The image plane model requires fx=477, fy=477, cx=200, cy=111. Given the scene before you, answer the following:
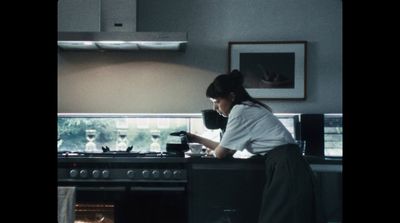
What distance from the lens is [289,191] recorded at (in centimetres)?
261

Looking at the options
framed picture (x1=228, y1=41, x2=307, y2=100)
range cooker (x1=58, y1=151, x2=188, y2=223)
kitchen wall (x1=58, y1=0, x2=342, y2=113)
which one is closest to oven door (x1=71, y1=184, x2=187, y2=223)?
range cooker (x1=58, y1=151, x2=188, y2=223)

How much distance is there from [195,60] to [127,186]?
1.31m

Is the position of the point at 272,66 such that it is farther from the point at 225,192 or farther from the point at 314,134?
the point at 225,192

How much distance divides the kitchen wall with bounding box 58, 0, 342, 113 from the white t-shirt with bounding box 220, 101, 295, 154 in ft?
3.83

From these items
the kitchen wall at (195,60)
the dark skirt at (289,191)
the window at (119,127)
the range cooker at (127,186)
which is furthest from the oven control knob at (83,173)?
the dark skirt at (289,191)

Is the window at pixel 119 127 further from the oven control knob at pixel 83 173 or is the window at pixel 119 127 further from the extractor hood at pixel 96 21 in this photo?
the oven control knob at pixel 83 173

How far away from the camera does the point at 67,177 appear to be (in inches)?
124

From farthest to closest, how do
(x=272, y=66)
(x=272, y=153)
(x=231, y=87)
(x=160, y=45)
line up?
(x=272, y=66) → (x=160, y=45) → (x=231, y=87) → (x=272, y=153)

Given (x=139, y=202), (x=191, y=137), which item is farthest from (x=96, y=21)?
(x=139, y=202)

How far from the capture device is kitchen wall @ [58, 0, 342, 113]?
3939 mm

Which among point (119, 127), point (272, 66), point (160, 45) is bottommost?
point (119, 127)

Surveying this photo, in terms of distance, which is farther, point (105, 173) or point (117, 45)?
point (117, 45)
